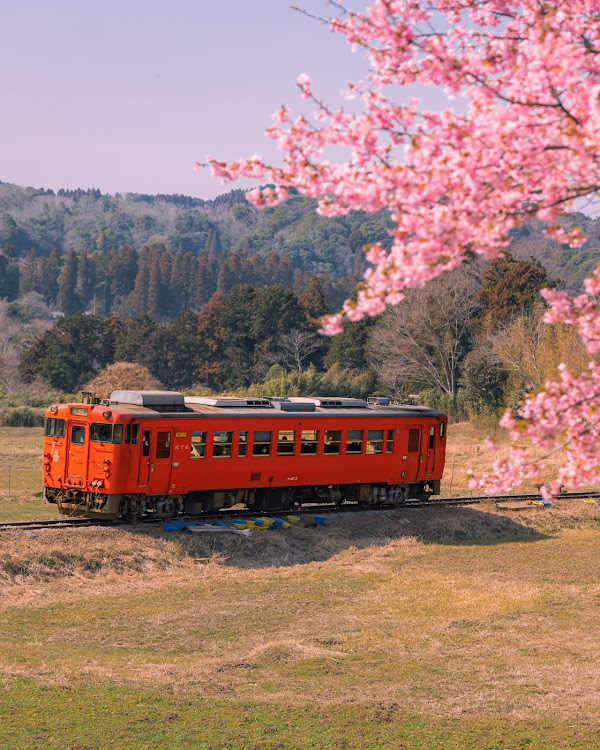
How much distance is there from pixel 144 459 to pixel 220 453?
2.56 m

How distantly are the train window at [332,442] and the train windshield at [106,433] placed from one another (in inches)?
285

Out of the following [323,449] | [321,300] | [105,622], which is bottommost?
[105,622]

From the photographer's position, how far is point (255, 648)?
741 inches

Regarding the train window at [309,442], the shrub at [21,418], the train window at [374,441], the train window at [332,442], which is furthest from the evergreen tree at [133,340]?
the train window at [309,442]

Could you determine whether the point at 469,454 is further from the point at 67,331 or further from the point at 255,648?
the point at 67,331

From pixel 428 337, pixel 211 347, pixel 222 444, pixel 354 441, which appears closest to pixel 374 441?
pixel 354 441

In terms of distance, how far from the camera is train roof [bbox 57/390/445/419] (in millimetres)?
27000

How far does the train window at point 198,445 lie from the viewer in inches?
1070

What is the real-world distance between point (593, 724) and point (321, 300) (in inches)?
3519

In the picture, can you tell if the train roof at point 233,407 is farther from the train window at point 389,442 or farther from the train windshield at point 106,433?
the train window at point 389,442

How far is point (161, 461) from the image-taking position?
26531 millimetres

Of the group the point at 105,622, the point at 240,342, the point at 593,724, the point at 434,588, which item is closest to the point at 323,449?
the point at 434,588

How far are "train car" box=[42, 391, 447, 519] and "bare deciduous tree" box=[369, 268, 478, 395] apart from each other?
45974 mm

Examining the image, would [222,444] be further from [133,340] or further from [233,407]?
[133,340]
